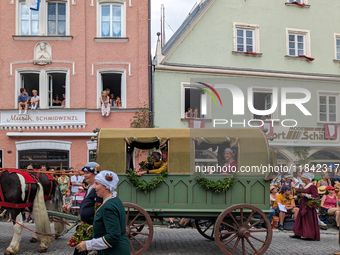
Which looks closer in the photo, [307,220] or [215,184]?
[215,184]

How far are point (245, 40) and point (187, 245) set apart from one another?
11259 mm

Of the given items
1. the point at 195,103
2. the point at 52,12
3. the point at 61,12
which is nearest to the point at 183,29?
the point at 195,103

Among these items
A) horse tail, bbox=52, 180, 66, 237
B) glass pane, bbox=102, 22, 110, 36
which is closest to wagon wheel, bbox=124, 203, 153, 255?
horse tail, bbox=52, 180, 66, 237

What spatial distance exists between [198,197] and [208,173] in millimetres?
499

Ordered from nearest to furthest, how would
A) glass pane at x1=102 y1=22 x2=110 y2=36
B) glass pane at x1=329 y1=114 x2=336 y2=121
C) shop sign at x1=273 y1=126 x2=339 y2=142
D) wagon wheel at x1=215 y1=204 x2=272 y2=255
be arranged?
1. wagon wheel at x1=215 y1=204 x2=272 y2=255
2. shop sign at x1=273 y1=126 x2=339 y2=142
3. glass pane at x1=329 y1=114 x2=336 y2=121
4. glass pane at x1=102 y1=22 x2=110 y2=36

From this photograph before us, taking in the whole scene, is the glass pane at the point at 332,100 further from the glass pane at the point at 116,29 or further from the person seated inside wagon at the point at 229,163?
the glass pane at the point at 116,29

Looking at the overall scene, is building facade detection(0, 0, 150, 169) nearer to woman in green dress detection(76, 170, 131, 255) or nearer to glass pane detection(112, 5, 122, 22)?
glass pane detection(112, 5, 122, 22)

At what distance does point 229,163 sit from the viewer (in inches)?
296

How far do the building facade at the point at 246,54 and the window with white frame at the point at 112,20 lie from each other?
1.99 m

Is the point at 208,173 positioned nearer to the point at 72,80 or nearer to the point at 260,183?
the point at 260,183

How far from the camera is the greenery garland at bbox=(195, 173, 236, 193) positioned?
7230mm

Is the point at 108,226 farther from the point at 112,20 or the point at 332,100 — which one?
the point at 112,20

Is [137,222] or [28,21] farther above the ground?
[28,21]

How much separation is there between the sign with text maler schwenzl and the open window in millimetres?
573
